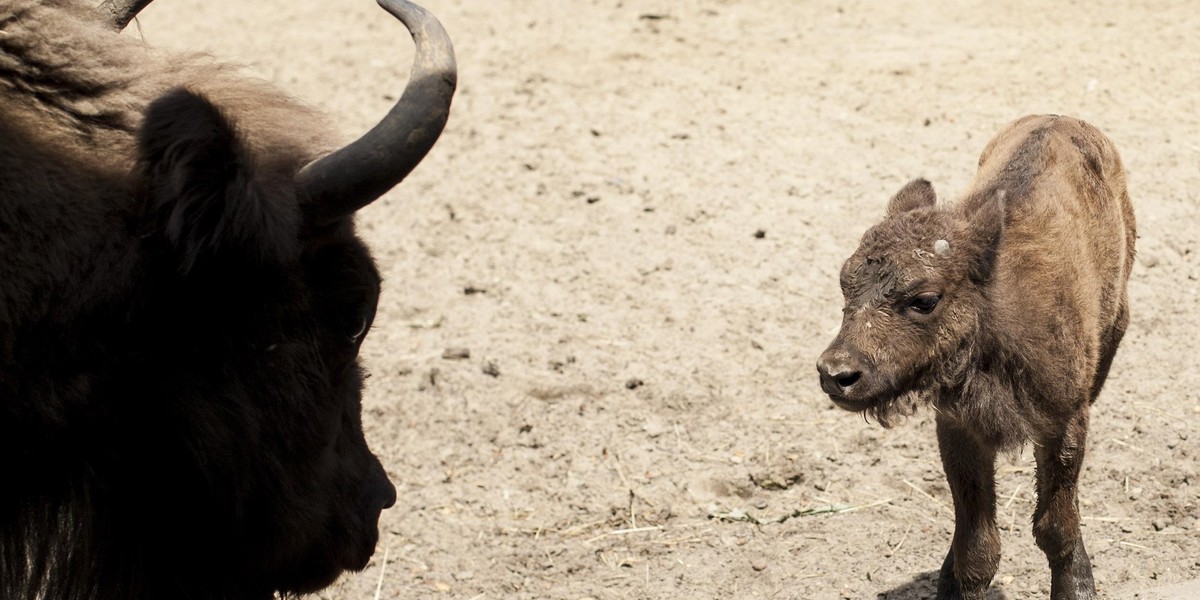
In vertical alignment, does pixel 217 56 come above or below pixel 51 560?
above

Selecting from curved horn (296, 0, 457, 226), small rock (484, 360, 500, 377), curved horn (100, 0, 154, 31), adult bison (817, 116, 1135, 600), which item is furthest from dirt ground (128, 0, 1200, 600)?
curved horn (296, 0, 457, 226)

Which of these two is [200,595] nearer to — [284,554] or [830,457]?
[284,554]

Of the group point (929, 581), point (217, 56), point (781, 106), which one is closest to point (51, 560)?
point (217, 56)

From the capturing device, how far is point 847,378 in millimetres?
3691

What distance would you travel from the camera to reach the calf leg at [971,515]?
4098 mm

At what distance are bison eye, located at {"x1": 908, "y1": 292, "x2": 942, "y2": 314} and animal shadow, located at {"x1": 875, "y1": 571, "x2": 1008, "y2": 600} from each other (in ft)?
3.79

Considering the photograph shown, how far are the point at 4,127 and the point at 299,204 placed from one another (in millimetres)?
608

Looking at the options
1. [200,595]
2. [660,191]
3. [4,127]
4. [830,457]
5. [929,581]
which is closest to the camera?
[4,127]

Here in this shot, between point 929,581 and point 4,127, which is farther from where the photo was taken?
point 929,581

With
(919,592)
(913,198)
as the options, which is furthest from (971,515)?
(913,198)

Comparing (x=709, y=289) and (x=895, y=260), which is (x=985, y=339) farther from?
(x=709, y=289)

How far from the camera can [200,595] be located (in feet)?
9.49

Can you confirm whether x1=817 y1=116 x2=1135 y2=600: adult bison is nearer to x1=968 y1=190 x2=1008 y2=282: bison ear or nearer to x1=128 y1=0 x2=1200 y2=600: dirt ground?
x1=968 y1=190 x2=1008 y2=282: bison ear

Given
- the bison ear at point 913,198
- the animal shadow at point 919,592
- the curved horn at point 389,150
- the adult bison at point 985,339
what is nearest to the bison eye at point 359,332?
the curved horn at point 389,150
